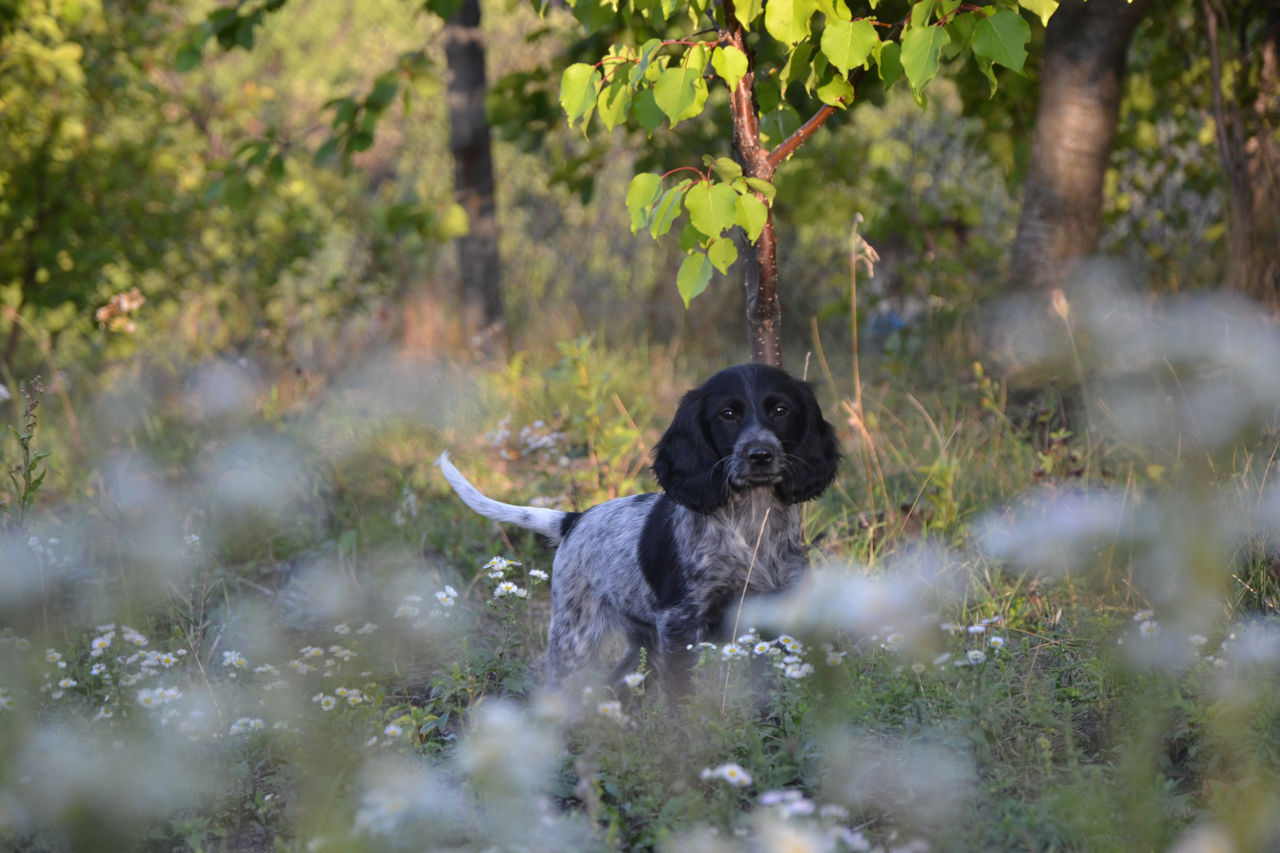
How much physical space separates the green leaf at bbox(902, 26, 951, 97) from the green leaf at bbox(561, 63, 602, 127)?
76 centimetres

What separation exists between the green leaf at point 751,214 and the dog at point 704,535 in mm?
535

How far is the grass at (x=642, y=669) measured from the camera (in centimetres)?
237

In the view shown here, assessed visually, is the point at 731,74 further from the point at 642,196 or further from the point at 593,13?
the point at 593,13

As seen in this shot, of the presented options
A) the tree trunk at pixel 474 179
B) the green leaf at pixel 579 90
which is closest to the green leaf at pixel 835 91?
the green leaf at pixel 579 90

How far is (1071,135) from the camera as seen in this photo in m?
5.36

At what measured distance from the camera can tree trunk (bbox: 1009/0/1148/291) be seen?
5.26 m

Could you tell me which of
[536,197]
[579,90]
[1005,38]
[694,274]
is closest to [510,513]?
[694,274]

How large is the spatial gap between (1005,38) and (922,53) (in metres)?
0.21

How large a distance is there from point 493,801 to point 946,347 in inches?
174

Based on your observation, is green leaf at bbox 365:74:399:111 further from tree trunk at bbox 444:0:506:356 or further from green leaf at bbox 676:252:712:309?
green leaf at bbox 676:252:712:309

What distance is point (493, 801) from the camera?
2311 millimetres

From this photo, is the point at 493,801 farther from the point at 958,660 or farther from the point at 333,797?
the point at 958,660

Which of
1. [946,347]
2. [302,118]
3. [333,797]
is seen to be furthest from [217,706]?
[302,118]

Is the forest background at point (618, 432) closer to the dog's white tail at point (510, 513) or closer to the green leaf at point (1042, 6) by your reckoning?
the green leaf at point (1042, 6)
